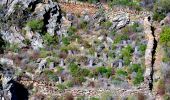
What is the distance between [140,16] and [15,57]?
10.1m

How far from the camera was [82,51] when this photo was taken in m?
41.8

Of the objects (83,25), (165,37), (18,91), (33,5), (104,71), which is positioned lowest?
(18,91)

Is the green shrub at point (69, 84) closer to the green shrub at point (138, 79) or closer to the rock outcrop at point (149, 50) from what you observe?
the green shrub at point (138, 79)

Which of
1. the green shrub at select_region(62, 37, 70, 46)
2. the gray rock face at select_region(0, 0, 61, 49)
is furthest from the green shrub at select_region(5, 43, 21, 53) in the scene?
the green shrub at select_region(62, 37, 70, 46)

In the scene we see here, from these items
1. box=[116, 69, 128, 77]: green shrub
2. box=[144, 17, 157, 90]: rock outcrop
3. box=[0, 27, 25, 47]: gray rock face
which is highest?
box=[0, 27, 25, 47]: gray rock face

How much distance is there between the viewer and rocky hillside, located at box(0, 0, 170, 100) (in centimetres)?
3778

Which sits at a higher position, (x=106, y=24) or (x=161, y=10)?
(x=161, y=10)

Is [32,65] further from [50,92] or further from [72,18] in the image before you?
[72,18]

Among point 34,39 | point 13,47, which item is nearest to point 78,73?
point 34,39

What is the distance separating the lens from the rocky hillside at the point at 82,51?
37781mm

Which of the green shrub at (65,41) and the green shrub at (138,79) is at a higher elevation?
the green shrub at (65,41)

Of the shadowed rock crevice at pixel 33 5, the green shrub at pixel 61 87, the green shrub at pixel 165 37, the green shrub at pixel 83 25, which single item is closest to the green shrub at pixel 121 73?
the green shrub at pixel 61 87

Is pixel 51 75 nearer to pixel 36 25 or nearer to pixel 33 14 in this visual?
pixel 36 25

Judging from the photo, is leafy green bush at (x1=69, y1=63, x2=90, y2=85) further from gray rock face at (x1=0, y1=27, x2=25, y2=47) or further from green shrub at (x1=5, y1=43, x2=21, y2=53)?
gray rock face at (x1=0, y1=27, x2=25, y2=47)
